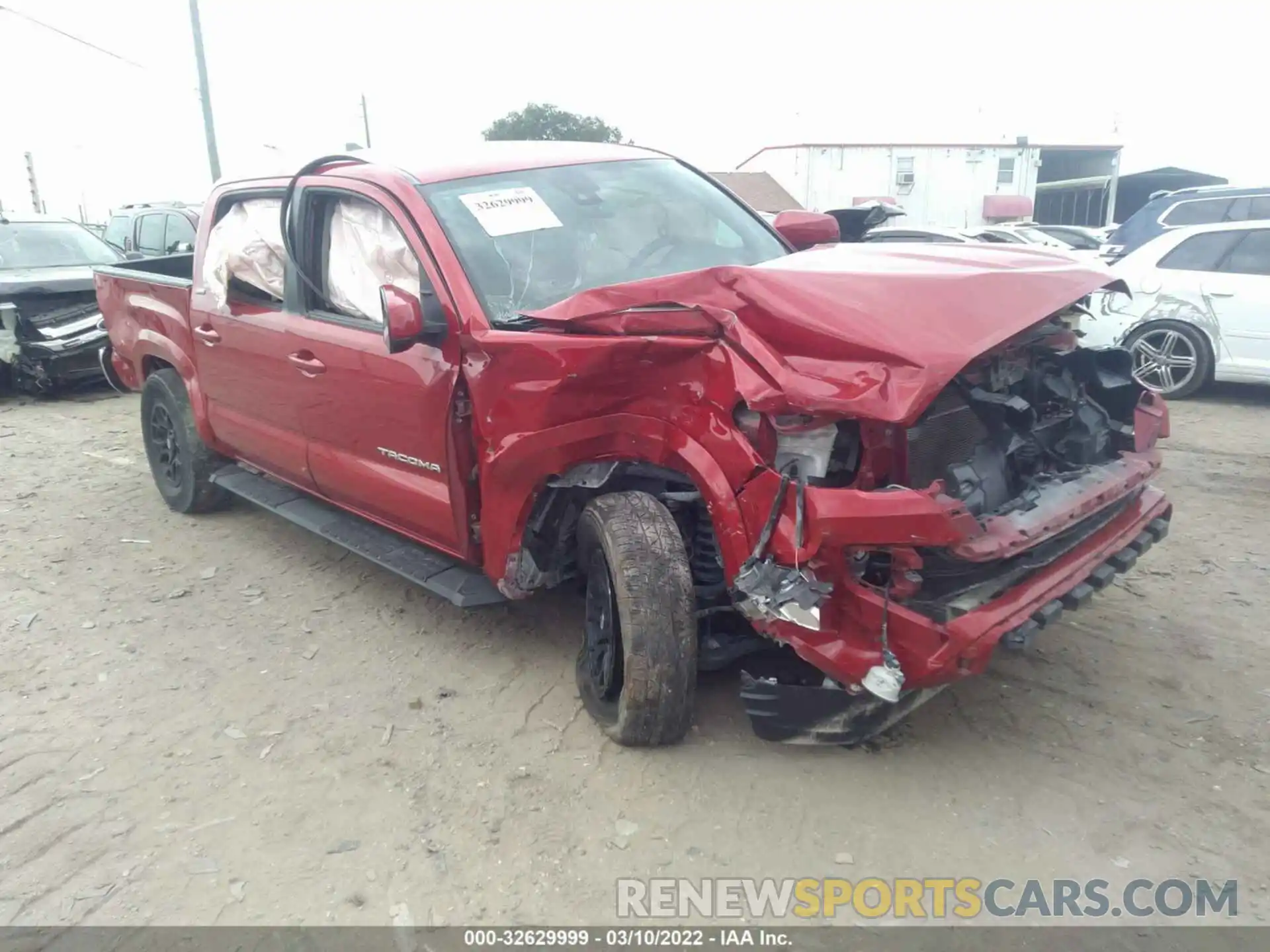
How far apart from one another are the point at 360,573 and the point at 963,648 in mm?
3308

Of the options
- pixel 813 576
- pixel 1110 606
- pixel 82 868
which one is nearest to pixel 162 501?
pixel 82 868

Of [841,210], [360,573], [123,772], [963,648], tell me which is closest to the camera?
[963,648]

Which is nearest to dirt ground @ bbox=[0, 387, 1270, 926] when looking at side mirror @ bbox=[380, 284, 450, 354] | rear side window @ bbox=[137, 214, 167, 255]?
side mirror @ bbox=[380, 284, 450, 354]

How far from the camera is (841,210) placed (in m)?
5.54

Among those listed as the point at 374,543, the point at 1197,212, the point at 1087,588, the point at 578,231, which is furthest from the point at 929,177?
the point at 1087,588

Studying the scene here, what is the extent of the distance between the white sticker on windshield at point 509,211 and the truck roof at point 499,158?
0.16m

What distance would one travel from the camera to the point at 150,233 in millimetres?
12406

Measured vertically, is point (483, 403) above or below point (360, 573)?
above

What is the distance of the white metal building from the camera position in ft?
121

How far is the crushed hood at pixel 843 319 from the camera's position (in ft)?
8.35

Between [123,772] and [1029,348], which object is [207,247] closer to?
[123,772]

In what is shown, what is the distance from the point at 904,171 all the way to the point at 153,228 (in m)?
31.6

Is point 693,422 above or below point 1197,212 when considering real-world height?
below

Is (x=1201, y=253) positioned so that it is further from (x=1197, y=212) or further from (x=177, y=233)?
(x=177, y=233)
